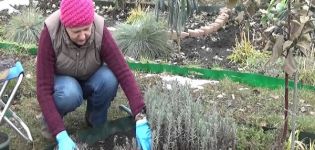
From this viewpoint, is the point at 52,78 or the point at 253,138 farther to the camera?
the point at 253,138

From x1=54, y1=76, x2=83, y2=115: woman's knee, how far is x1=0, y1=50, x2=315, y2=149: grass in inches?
14.1

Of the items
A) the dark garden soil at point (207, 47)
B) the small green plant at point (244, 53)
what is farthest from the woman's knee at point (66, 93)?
the small green plant at point (244, 53)

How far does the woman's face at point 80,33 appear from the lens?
10.8 ft

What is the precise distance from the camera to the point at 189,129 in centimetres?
333

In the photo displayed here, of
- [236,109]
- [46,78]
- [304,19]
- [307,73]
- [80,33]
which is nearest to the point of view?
[304,19]

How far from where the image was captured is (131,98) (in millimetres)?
3500

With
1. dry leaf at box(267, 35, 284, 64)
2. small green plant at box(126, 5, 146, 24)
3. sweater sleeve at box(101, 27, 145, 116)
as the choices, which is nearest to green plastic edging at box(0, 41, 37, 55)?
small green plant at box(126, 5, 146, 24)

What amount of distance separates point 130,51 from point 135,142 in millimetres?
2519

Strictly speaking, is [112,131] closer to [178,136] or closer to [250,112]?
[178,136]

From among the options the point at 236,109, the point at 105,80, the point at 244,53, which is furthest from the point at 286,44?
the point at 244,53

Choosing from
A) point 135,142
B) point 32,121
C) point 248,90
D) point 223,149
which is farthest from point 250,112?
point 32,121

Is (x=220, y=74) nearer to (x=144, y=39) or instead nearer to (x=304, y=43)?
(x=144, y=39)

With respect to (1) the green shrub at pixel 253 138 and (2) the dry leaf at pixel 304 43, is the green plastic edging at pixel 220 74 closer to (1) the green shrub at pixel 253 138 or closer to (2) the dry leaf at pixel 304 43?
(1) the green shrub at pixel 253 138

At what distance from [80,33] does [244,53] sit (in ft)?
8.68
